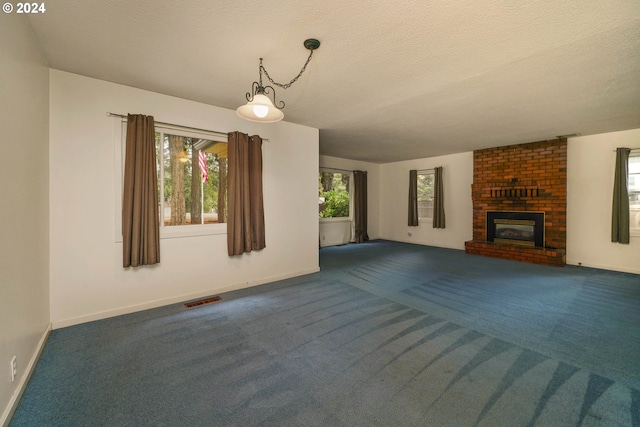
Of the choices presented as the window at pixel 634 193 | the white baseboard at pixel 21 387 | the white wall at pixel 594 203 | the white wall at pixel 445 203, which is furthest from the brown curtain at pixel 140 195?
the window at pixel 634 193

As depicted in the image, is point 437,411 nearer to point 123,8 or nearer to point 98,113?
point 123,8

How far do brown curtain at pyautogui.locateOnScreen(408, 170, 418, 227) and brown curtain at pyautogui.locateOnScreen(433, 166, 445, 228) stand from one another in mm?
573

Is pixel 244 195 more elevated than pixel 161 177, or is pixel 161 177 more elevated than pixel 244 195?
pixel 161 177

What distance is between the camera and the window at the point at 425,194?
24.0ft

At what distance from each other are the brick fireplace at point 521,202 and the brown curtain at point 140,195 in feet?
20.9

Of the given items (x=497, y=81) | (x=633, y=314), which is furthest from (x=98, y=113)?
(x=633, y=314)

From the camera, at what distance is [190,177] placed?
10.9 feet

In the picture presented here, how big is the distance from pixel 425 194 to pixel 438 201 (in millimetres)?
596

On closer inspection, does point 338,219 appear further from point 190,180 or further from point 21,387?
point 21,387

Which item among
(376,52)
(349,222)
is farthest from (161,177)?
(349,222)

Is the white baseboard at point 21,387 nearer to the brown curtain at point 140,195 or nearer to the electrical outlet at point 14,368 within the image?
the electrical outlet at point 14,368

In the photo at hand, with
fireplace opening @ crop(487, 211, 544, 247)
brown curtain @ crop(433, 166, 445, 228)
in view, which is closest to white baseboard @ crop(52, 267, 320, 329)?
brown curtain @ crop(433, 166, 445, 228)

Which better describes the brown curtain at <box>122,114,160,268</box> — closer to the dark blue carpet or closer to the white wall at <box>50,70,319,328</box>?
the white wall at <box>50,70,319,328</box>

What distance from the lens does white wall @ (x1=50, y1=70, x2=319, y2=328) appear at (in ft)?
8.22
